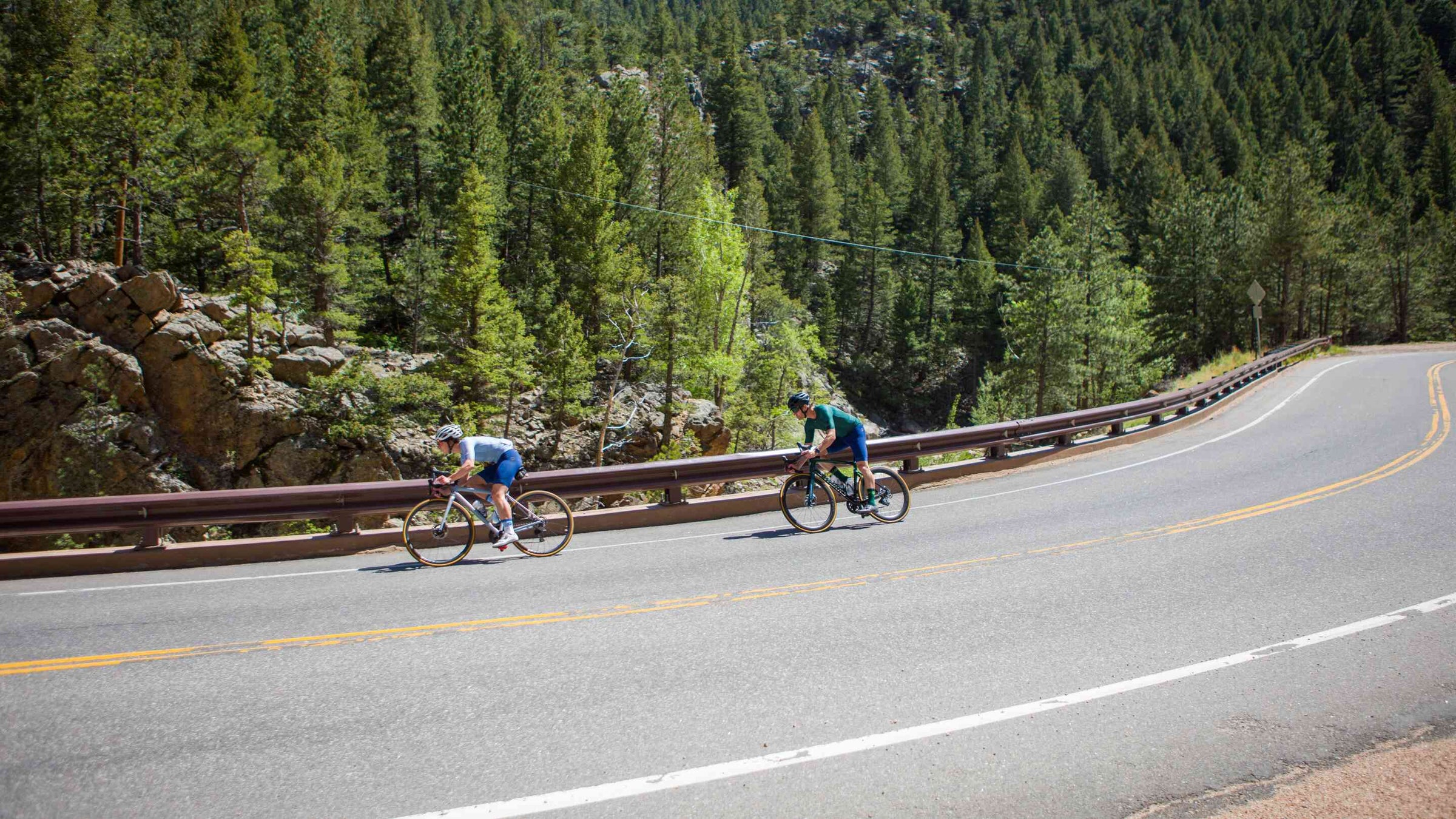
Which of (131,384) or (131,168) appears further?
(131,168)

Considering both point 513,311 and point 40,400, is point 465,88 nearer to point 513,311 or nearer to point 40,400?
point 513,311

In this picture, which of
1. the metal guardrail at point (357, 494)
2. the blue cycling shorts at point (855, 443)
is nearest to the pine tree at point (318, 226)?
the metal guardrail at point (357, 494)

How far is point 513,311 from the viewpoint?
32781mm

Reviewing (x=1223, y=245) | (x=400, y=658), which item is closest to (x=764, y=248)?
(x=1223, y=245)

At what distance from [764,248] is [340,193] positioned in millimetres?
25360


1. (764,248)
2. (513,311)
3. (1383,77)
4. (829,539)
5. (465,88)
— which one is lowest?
(829,539)

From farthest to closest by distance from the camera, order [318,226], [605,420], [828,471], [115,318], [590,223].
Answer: [590,223] < [318,226] < [605,420] < [115,318] < [828,471]

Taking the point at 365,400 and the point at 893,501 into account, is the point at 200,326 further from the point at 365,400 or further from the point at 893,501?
the point at 893,501

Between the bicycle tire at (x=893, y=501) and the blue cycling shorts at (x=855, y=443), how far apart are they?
296 millimetres

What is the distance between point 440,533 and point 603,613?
3.54 metres

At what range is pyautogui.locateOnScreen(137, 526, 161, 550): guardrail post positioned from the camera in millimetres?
9070

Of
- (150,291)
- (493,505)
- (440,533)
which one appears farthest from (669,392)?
(440,533)

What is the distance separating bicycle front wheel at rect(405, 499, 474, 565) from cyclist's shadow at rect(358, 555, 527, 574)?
9cm

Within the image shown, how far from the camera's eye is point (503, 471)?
9219mm
